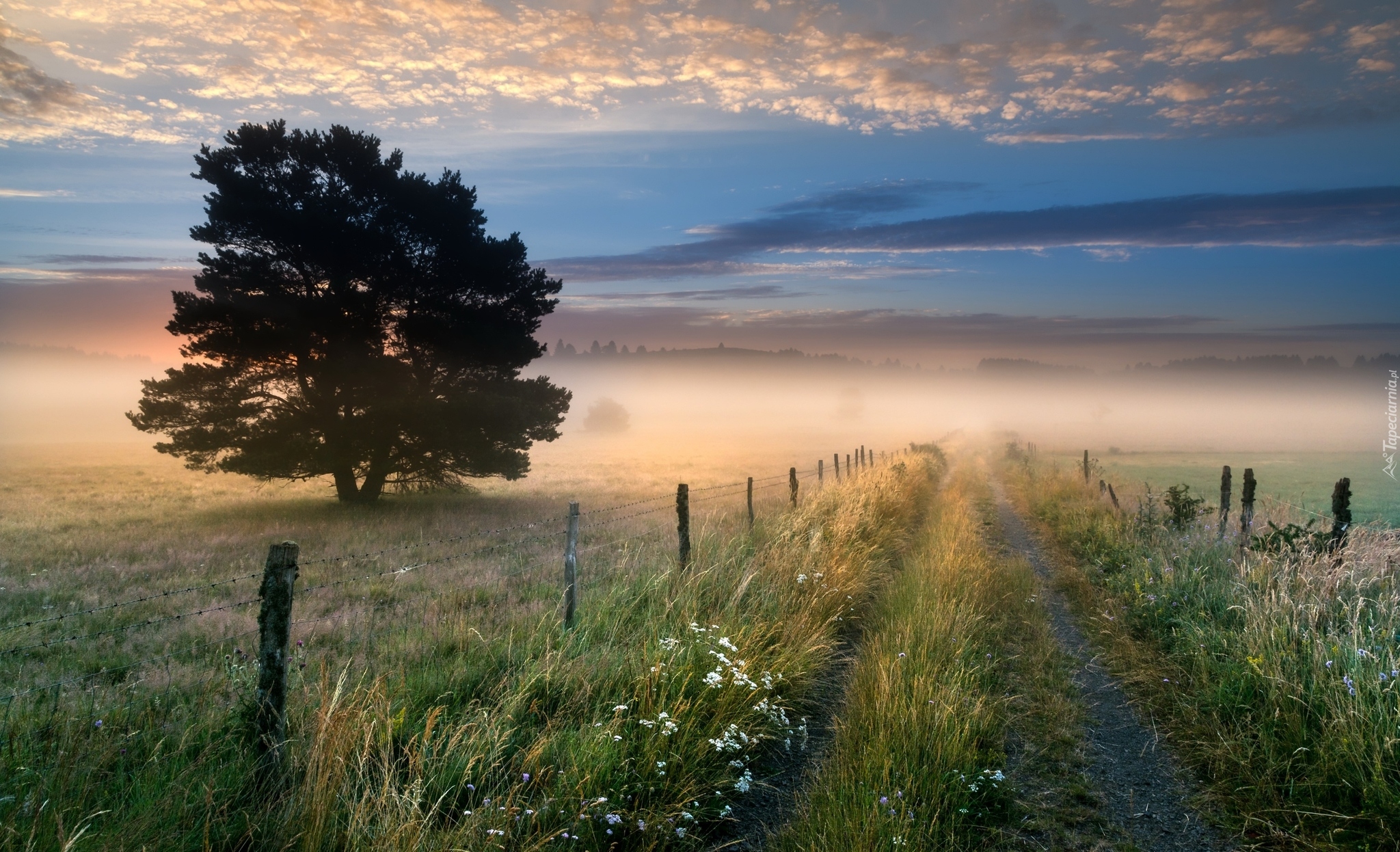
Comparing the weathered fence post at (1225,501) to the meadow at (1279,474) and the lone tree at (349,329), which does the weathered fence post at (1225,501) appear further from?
the lone tree at (349,329)

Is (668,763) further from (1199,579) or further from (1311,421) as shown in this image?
(1311,421)

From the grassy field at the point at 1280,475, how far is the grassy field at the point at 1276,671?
45.3 ft

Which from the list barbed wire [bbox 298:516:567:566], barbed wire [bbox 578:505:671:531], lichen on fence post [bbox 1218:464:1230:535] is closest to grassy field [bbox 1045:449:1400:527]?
lichen on fence post [bbox 1218:464:1230:535]

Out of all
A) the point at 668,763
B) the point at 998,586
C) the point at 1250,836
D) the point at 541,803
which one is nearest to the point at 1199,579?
the point at 998,586

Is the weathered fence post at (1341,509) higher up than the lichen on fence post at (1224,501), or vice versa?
the weathered fence post at (1341,509)

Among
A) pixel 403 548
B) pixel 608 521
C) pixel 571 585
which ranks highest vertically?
pixel 571 585

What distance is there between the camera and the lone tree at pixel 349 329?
66.0 ft

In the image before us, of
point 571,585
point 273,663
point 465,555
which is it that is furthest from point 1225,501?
point 273,663

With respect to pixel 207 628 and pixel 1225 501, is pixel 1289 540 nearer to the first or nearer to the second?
pixel 1225 501

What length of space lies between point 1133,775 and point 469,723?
4.87 m

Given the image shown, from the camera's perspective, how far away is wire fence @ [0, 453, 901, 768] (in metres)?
5.06

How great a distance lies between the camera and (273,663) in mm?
4125

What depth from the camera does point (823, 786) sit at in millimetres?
4617

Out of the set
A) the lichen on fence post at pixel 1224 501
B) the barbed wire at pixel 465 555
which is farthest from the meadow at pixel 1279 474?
the barbed wire at pixel 465 555
